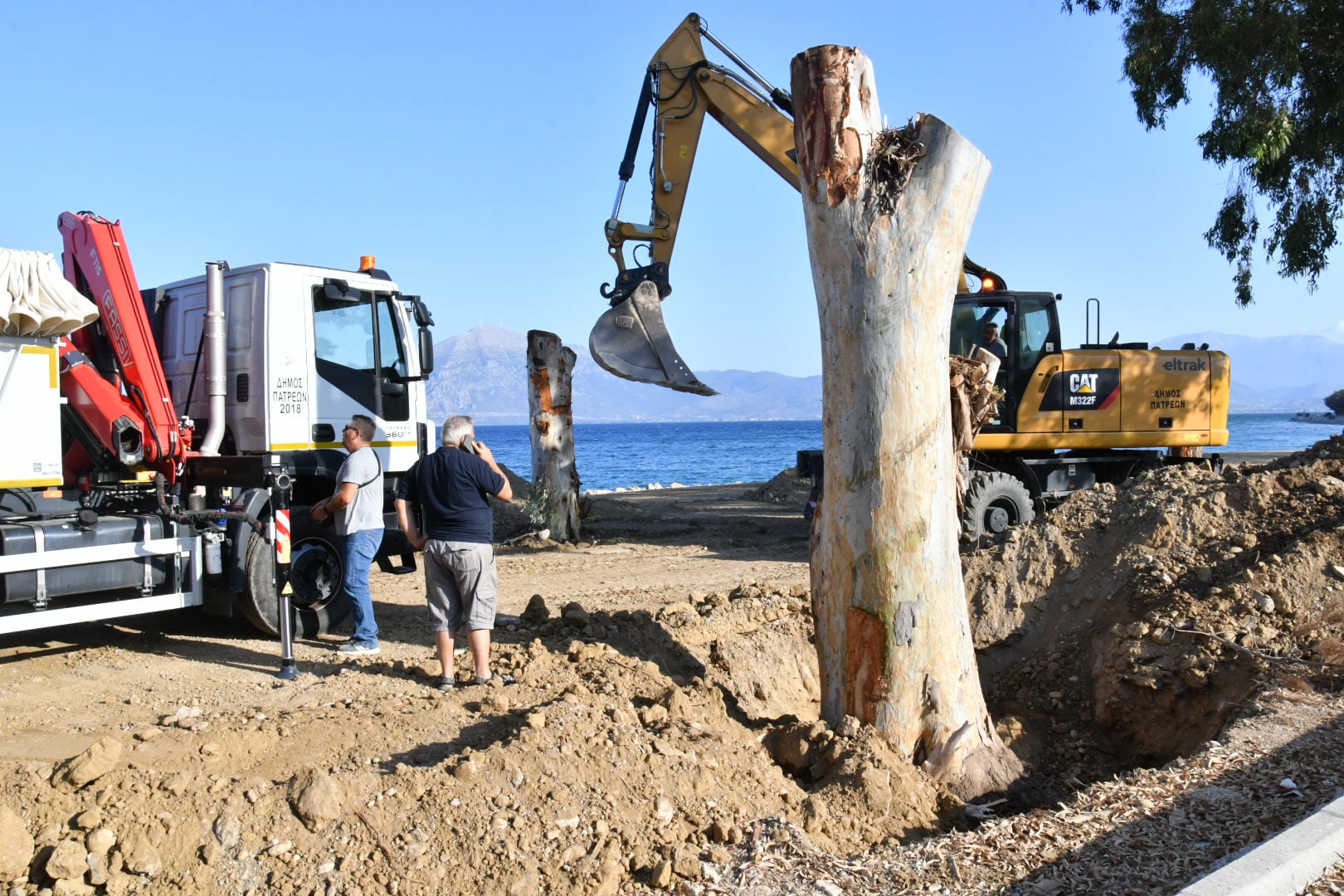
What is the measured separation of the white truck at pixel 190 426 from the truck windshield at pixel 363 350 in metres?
0.01

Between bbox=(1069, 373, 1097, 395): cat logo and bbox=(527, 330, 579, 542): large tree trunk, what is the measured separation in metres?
6.01

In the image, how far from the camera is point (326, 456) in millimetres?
8547

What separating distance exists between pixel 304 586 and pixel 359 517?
3.49 feet

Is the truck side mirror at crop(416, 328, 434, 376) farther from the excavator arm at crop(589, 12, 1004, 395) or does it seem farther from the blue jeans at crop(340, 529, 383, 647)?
the excavator arm at crop(589, 12, 1004, 395)

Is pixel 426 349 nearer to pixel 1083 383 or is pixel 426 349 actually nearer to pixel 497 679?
pixel 497 679

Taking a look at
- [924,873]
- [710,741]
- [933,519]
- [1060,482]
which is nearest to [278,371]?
[710,741]

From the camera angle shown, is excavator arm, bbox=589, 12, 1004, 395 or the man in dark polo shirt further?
excavator arm, bbox=589, 12, 1004, 395

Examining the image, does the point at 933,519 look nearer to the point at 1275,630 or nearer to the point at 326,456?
the point at 1275,630

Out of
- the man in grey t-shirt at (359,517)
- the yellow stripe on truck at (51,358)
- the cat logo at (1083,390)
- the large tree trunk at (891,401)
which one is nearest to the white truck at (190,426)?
the yellow stripe on truck at (51,358)

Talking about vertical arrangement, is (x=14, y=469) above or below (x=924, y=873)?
above

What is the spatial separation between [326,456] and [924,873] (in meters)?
5.96

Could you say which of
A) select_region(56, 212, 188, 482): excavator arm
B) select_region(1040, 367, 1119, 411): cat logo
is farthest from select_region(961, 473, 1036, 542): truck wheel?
select_region(56, 212, 188, 482): excavator arm

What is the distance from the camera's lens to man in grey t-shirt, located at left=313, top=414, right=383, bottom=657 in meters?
7.37

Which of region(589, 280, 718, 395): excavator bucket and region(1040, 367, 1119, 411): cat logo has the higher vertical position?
region(589, 280, 718, 395): excavator bucket
